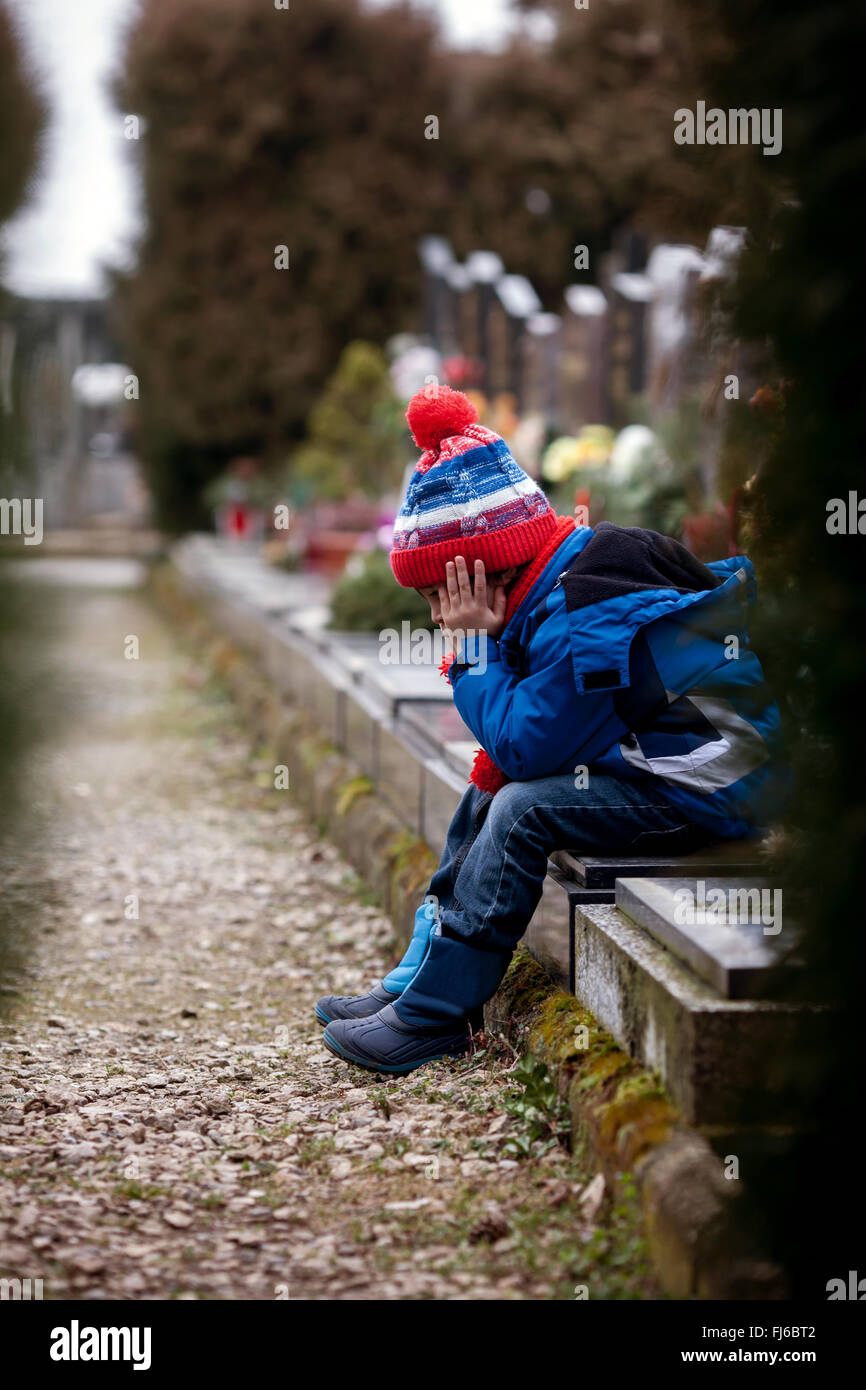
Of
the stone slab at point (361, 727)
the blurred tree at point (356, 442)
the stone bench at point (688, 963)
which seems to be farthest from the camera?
the blurred tree at point (356, 442)

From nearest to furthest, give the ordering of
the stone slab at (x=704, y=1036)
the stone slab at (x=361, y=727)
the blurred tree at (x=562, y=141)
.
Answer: the stone slab at (x=704, y=1036) < the stone slab at (x=361, y=727) < the blurred tree at (x=562, y=141)

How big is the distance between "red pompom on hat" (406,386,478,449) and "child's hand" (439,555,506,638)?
0.30 m

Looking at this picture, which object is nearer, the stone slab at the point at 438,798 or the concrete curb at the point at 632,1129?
the concrete curb at the point at 632,1129

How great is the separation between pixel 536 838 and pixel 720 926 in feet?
1.82

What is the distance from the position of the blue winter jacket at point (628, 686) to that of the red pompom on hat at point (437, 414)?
41 centimetres

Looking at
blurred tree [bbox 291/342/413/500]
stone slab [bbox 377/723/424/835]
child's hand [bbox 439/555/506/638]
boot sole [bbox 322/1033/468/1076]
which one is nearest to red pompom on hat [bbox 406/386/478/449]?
child's hand [bbox 439/555/506/638]

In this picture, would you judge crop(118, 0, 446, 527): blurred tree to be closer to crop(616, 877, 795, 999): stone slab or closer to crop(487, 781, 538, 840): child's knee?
crop(487, 781, 538, 840): child's knee

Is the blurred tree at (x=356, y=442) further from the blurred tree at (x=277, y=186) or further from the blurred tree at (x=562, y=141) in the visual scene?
the blurred tree at (x=562, y=141)

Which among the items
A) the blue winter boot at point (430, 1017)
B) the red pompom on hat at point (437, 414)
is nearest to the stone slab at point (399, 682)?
the blue winter boot at point (430, 1017)

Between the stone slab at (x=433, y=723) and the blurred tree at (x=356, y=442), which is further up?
the blurred tree at (x=356, y=442)

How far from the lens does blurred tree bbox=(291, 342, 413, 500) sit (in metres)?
12.9

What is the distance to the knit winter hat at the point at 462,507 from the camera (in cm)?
310

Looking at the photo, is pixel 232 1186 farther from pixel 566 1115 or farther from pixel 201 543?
pixel 201 543
